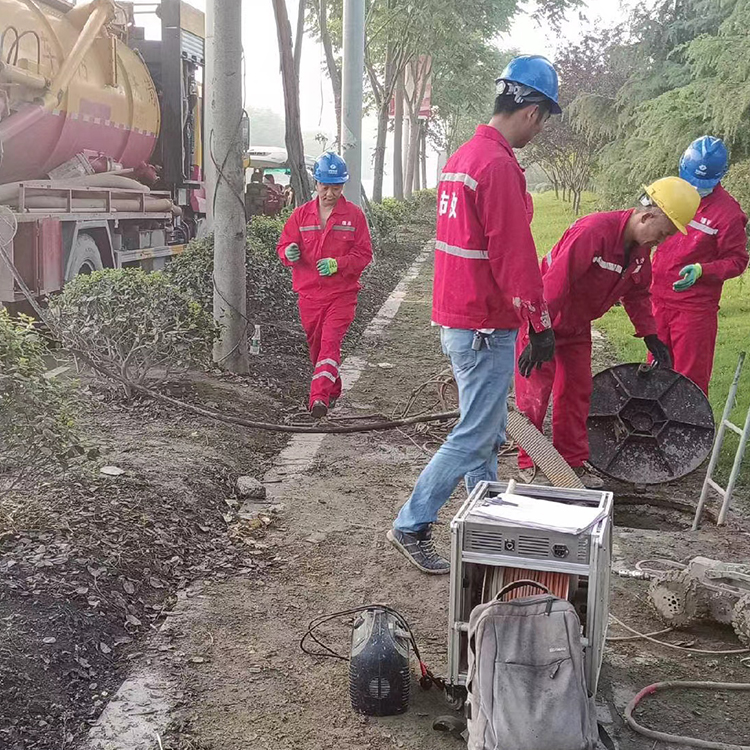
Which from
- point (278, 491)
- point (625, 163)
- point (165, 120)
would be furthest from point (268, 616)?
point (625, 163)

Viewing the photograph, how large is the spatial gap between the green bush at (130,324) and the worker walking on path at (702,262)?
11.2 feet

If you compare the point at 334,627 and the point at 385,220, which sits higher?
the point at 385,220

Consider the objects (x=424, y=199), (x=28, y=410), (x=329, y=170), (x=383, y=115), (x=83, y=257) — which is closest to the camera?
(x=28, y=410)

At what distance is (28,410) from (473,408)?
6.38 ft

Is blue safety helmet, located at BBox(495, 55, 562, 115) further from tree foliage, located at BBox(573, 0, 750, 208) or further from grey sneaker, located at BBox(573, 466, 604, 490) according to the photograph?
tree foliage, located at BBox(573, 0, 750, 208)

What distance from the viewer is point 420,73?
3172 centimetres

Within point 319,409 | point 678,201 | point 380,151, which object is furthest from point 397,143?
point 678,201

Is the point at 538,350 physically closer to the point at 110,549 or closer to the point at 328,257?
the point at 110,549

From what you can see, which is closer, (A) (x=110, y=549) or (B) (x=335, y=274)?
(A) (x=110, y=549)

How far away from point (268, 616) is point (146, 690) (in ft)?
2.56

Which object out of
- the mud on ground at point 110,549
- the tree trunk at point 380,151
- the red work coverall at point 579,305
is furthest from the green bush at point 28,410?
the tree trunk at point 380,151

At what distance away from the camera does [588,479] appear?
605 cm

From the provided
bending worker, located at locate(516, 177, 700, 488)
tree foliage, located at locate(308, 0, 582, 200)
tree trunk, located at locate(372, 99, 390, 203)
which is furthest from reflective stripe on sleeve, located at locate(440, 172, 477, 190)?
tree trunk, located at locate(372, 99, 390, 203)

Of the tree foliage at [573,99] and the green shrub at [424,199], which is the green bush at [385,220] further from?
the green shrub at [424,199]
